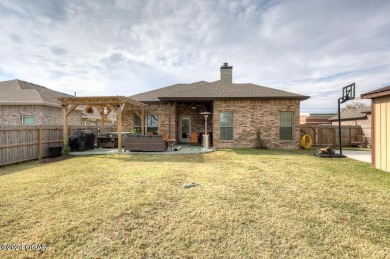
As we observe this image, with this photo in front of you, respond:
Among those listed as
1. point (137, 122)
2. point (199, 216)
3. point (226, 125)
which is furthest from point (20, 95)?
point (199, 216)

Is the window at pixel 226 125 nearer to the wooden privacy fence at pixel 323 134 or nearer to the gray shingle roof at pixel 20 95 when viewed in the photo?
the wooden privacy fence at pixel 323 134

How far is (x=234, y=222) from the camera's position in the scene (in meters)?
3.06

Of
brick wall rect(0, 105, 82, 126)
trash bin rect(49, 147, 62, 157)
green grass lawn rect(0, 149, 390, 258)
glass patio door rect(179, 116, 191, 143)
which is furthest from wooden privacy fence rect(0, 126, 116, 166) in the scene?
glass patio door rect(179, 116, 191, 143)

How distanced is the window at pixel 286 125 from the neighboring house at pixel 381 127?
5168mm

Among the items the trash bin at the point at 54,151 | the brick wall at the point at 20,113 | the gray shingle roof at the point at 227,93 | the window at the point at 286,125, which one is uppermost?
the gray shingle roof at the point at 227,93

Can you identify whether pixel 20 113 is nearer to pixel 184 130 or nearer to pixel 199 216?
pixel 184 130

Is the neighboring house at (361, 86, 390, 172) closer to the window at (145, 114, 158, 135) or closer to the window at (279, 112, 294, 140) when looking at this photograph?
the window at (279, 112, 294, 140)

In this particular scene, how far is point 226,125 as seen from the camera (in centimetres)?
1254

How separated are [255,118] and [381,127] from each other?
629 centimetres

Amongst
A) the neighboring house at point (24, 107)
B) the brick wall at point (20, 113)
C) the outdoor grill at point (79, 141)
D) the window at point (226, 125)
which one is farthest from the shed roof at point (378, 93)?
the brick wall at point (20, 113)

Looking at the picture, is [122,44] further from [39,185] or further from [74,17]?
[39,185]

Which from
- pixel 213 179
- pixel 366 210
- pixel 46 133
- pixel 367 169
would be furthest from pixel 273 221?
pixel 46 133

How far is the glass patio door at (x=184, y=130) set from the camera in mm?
15395

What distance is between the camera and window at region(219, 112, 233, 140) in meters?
12.5
